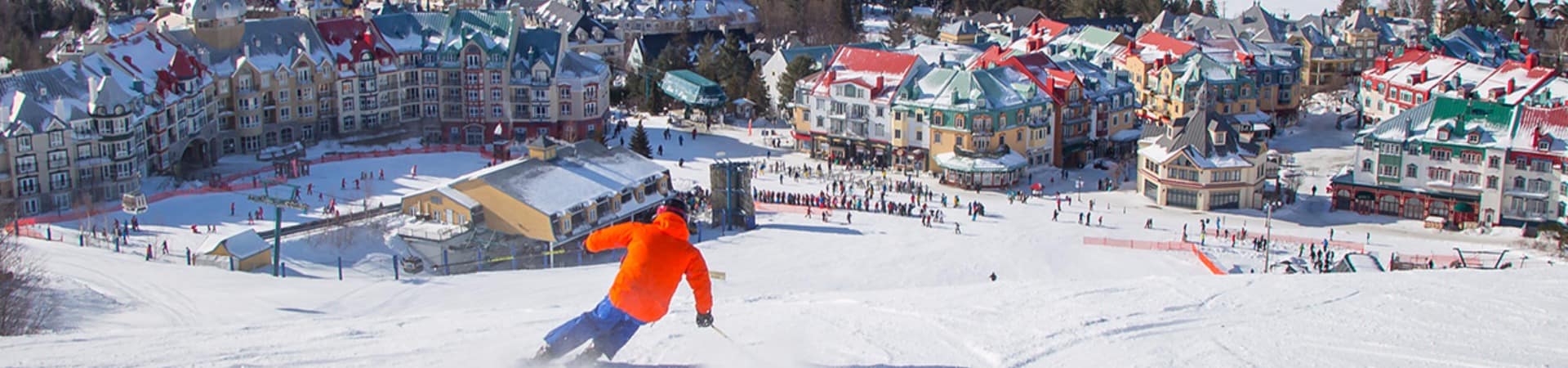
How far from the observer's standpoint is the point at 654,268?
2028 centimetres

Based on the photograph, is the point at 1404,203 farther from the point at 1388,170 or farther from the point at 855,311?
the point at 855,311

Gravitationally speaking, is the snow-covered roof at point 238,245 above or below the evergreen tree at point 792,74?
below

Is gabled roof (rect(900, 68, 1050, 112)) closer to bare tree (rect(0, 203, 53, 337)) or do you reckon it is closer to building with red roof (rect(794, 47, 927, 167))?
building with red roof (rect(794, 47, 927, 167))

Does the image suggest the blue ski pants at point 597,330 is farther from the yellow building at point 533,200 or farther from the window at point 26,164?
the window at point 26,164

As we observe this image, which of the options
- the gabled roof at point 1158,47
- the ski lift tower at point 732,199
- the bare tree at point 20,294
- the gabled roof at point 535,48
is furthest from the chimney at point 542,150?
the gabled roof at point 1158,47

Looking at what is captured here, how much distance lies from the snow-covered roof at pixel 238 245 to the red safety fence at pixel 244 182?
27.3 feet

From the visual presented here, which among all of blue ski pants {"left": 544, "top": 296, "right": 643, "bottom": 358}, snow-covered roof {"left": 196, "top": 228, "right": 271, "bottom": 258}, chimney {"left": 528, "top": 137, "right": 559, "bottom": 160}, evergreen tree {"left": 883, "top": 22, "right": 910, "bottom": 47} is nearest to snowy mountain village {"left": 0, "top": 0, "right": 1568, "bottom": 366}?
blue ski pants {"left": 544, "top": 296, "right": 643, "bottom": 358}

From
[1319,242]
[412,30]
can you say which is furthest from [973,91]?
[412,30]

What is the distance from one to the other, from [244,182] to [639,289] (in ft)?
159

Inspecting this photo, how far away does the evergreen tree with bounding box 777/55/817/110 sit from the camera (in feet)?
274

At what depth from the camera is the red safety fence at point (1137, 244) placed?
5212cm

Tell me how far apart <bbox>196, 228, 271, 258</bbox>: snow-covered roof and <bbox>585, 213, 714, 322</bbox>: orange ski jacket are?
98.7 feet

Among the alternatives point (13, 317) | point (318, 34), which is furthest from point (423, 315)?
point (318, 34)

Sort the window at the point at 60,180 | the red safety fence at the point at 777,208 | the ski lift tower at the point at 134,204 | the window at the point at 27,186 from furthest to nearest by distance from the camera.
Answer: the red safety fence at the point at 777,208 → the window at the point at 60,180 → the window at the point at 27,186 → the ski lift tower at the point at 134,204
